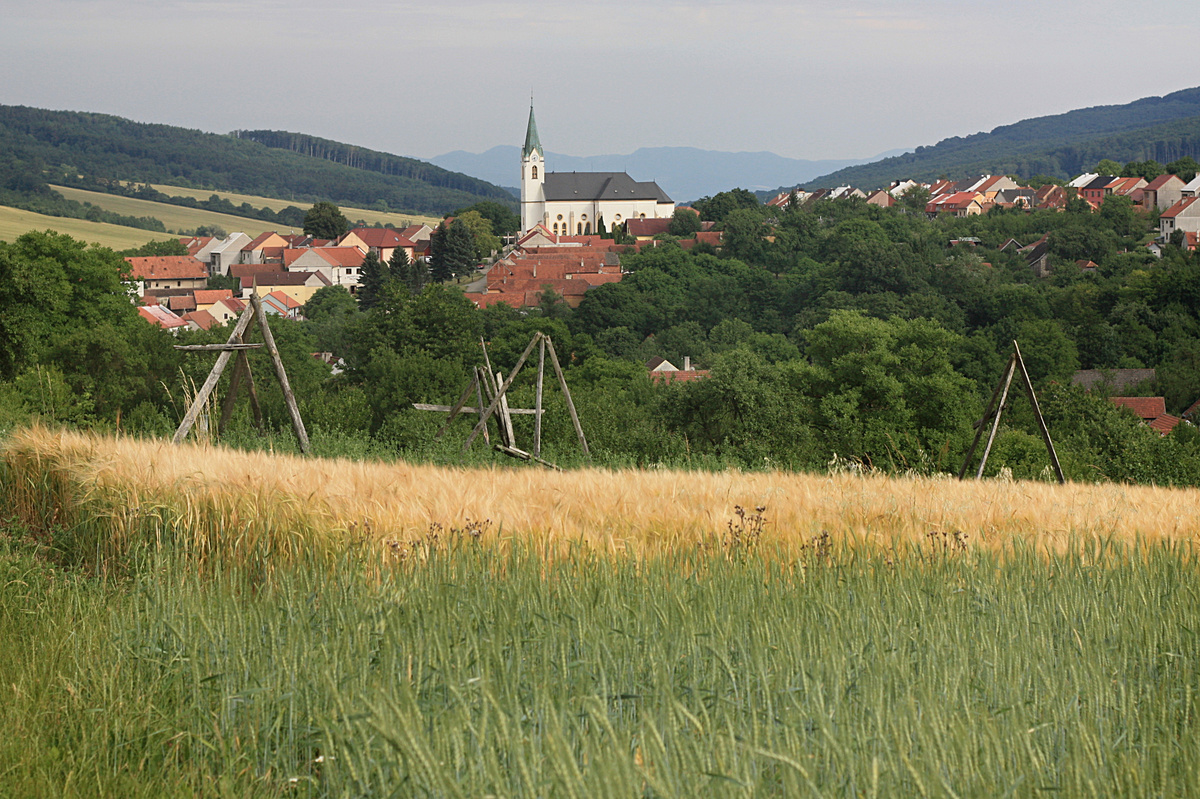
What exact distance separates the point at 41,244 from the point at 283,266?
12070 centimetres

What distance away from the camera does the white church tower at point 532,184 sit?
18275 cm

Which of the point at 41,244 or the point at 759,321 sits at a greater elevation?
the point at 41,244

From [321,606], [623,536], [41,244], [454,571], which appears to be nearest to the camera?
[321,606]

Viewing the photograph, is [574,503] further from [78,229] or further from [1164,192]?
[1164,192]

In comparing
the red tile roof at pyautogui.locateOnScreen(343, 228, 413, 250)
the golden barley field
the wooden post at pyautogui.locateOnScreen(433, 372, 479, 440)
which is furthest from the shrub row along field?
the red tile roof at pyautogui.locateOnScreen(343, 228, 413, 250)

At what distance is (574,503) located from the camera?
6547 millimetres

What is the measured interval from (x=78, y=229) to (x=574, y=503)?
162067 millimetres

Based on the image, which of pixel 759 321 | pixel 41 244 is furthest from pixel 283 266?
pixel 41 244

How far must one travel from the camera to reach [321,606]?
4250mm

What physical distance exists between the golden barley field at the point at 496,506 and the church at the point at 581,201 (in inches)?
6861

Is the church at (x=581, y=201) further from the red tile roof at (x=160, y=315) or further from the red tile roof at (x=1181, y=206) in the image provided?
the red tile roof at (x=160, y=315)

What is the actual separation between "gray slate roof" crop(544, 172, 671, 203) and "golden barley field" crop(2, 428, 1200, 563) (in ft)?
580

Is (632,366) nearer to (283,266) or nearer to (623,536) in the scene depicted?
(623,536)

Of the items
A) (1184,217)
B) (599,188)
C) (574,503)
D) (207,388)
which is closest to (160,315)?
(207,388)
